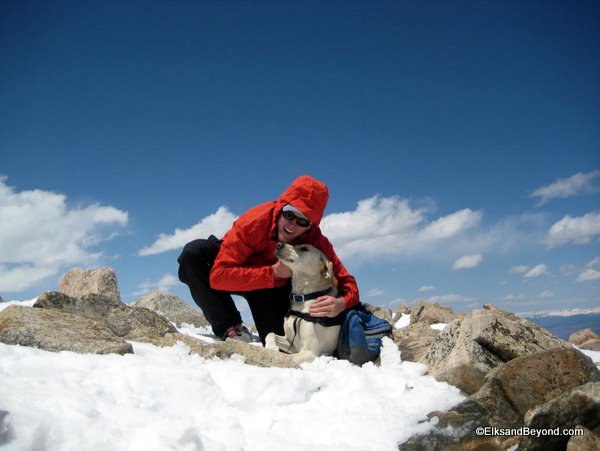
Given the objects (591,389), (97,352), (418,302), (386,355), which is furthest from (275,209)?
(418,302)

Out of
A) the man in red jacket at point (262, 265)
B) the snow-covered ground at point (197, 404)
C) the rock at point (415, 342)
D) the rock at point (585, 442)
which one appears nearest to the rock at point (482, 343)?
the snow-covered ground at point (197, 404)

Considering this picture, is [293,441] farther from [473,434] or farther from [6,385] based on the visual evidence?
[6,385]

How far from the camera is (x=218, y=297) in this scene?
6.65m

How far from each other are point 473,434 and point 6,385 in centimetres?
310

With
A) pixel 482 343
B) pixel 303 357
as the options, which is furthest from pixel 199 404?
pixel 482 343

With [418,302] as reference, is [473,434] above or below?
below

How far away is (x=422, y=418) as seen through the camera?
324cm

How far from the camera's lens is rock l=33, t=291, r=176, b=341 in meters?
6.02

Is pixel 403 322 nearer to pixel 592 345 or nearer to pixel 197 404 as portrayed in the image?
pixel 592 345

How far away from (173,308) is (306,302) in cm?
554

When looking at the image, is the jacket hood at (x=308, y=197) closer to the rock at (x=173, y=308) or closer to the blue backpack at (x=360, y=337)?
the blue backpack at (x=360, y=337)

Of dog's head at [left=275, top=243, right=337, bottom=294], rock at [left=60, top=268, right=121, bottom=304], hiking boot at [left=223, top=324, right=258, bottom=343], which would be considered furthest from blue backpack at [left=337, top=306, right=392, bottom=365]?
rock at [left=60, top=268, right=121, bottom=304]

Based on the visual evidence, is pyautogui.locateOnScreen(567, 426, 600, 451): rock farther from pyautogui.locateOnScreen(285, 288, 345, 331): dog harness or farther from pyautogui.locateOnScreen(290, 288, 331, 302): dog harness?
pyautogui.locateOnScreen(290, 288, 331, 302): dog harness

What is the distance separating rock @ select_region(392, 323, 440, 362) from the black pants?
5.67 ft
